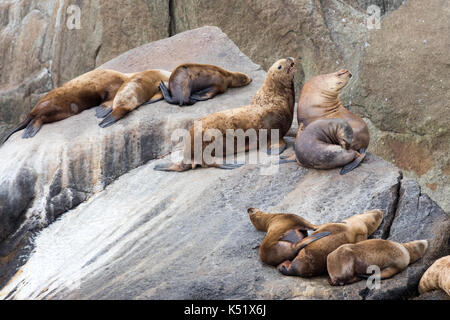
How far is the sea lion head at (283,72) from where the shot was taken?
20.4 ft

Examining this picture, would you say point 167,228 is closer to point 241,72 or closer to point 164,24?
point 241,72

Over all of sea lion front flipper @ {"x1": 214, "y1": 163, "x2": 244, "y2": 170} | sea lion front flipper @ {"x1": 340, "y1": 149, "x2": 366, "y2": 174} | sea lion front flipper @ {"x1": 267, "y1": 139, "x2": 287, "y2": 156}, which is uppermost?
sea lion front flipper @ {"x1": 340, "y1": 149, "x2": 366, "y2": 174}

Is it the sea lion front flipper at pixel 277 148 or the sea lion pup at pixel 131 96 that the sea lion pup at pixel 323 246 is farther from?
the sea lion pup at pixel 131 96


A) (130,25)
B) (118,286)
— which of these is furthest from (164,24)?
(118,286)

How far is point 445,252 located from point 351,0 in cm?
547

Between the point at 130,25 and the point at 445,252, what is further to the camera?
the point at 130,25

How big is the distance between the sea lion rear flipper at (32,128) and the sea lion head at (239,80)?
1951 millimetres

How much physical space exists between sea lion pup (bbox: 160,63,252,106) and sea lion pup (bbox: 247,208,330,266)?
2.36 m

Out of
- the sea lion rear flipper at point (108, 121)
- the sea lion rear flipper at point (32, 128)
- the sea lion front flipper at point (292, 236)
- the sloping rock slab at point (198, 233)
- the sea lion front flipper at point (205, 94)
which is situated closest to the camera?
the sloping rock slab at point (198, 233)

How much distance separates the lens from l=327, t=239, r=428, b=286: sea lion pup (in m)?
4.15

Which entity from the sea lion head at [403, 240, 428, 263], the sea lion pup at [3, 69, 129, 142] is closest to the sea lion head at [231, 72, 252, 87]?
the sea lion pup at [3, 69, 129, 142]

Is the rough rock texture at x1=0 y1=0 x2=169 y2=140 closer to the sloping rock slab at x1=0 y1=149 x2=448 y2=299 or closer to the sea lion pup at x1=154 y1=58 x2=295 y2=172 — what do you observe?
the sea lion pup at x1=154 y1=58 x2=295 y2=172

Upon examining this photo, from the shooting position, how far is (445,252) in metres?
4.71

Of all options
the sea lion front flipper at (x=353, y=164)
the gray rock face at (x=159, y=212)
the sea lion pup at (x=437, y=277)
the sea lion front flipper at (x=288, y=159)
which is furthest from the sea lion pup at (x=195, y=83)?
the sea lion pup at (x=437, y=277)
